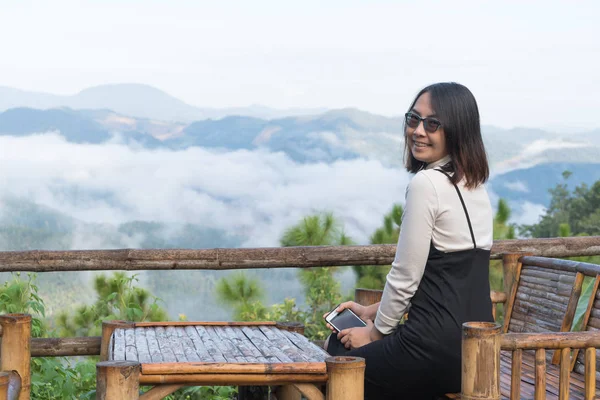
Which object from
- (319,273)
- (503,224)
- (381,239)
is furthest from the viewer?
(503,224)

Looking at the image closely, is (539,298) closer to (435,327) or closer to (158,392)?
(435,327)

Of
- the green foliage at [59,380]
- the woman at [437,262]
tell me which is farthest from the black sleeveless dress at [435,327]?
the green foliage at [59,380]

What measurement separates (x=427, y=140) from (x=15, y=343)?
1.77m

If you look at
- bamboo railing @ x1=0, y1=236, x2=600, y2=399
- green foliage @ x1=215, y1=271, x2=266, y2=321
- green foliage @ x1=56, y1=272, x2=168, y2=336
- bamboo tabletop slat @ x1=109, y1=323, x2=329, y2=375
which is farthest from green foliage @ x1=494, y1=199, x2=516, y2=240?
bamboo tabletop slat @ x1=109, y1=323, x2=329, y2=375

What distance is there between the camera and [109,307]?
227 inches

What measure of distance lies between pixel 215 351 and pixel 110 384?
45 centimetres

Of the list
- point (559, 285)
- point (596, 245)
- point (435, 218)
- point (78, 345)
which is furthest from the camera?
point (596, 245)

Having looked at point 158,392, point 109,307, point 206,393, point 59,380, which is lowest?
point 206,393

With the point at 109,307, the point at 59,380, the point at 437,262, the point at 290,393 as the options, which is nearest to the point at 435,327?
the point at 437,262

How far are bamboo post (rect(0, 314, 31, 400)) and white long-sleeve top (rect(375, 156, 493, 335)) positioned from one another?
152 centimetres

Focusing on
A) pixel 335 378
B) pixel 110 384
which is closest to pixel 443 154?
pixel 335 378

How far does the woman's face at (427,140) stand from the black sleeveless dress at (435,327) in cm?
16

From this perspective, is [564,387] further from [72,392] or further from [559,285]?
[72,392]

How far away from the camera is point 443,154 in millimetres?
2592
